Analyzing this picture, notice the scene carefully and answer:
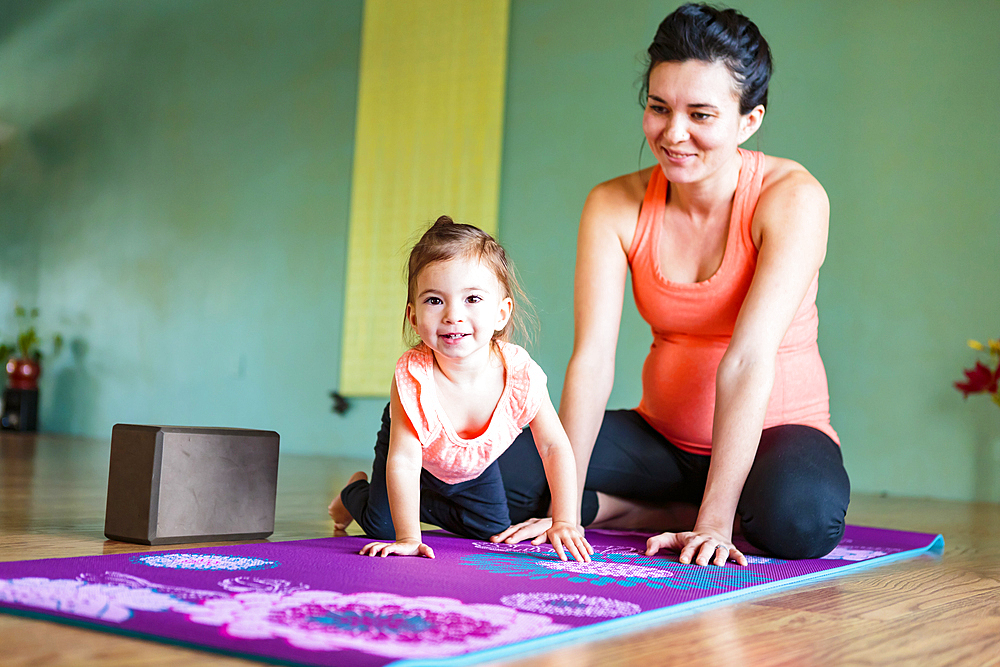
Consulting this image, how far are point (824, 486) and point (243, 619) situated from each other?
96 cm

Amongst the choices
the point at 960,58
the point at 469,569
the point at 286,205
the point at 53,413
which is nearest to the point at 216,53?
the point at 286,205

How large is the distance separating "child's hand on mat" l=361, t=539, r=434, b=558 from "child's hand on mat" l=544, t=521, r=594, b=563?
176 millimetres

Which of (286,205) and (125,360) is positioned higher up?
(286,205)

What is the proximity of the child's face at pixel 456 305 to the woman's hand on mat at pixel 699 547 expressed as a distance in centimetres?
40

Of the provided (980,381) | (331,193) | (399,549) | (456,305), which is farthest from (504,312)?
(331,193)

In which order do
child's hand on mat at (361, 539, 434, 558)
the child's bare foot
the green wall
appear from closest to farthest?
child's hand on mat at (361, 539, 434, 558) → the child's bare foot → the green wall

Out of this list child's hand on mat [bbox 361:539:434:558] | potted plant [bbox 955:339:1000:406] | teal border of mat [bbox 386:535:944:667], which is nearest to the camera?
teal border of mat [bbox 386:535:944:667]

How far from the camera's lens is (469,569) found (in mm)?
1172

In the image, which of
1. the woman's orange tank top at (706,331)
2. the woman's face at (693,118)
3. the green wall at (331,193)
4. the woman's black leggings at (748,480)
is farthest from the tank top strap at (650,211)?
the green wall at (331,193)

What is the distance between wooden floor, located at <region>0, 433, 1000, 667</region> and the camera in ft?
2.40

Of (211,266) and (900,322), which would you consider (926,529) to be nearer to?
(900,322)

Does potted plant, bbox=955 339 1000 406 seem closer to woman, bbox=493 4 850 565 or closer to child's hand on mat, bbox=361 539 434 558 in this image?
woman, bbox=493 4 850 565

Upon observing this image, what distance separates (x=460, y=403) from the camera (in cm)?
143

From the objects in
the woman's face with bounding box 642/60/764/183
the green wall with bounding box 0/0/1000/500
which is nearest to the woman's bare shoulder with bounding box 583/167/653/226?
the woman's face with bounding box 642/60/764/183
